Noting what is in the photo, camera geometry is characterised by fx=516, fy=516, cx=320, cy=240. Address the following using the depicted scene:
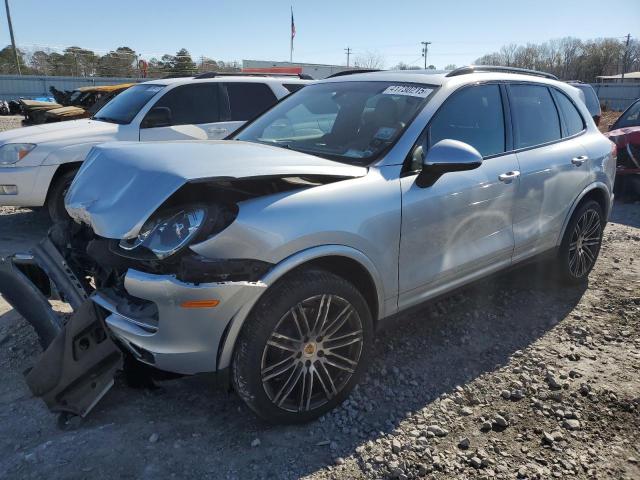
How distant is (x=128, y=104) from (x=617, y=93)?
A: 135 feet

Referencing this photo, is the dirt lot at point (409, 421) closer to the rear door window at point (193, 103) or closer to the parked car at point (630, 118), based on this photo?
the rear door window at point (193, 103)

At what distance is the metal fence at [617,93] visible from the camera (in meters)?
37.3

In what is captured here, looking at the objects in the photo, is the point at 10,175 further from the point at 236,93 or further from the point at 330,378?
the point at 330,378

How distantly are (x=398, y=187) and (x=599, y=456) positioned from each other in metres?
1.73

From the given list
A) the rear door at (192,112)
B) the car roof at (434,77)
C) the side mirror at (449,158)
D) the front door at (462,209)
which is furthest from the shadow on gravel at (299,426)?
the rear door at (192,112)

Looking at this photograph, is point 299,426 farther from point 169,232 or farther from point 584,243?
point 584,243

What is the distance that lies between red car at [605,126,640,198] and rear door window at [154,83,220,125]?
6.83m

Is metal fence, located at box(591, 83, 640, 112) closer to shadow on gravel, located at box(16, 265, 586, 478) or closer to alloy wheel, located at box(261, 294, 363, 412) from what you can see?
shadow on gravel, located at box(16, 265, 586, 478)

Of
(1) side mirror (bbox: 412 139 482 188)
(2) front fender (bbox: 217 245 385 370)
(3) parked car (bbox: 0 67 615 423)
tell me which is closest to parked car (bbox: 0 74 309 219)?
(3) parked car (bbox: 0 67 615 423)

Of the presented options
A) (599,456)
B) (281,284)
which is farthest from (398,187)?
(599,456)

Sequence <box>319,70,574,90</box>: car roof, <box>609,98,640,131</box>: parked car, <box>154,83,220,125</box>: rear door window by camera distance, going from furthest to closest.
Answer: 1. <box>609,98,640,131</box>: parked car
2. <box>154,83,220,125</box>: rear door window
3. <box>319,70,574,90</box>: car roof

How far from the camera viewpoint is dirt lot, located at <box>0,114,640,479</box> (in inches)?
98.1

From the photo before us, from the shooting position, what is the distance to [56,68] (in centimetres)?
3666

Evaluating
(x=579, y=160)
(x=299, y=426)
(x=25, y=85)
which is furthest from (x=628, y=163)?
(x=25, y=85)
